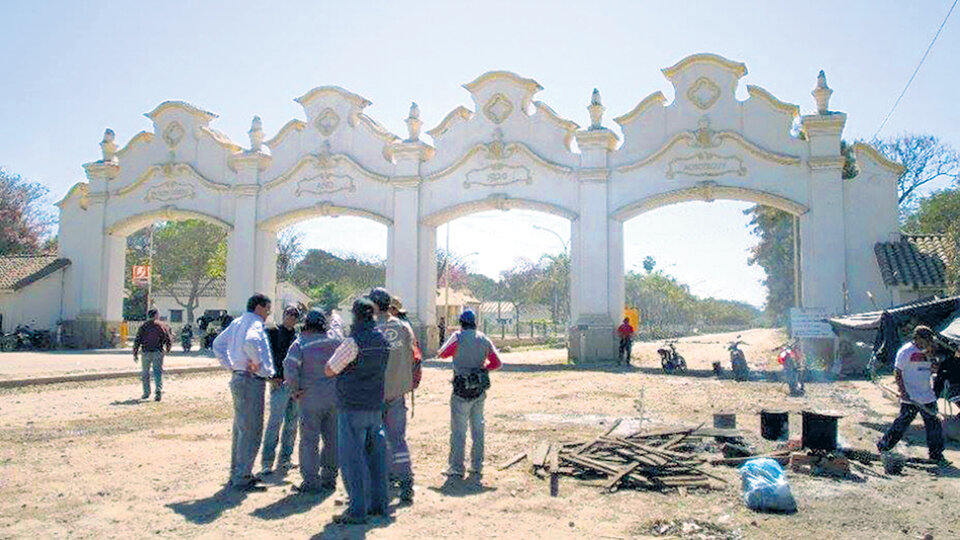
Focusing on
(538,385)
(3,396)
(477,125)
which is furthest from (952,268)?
(3,396)

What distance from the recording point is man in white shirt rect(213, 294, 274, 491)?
6.55 m

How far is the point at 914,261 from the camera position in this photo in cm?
1977

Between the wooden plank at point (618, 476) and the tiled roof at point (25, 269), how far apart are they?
28478mm

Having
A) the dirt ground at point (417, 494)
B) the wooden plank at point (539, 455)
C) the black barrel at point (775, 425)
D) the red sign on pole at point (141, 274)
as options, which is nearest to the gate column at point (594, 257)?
the dirt ground at point (417, 494)

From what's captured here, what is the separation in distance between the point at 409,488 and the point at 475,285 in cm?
7517

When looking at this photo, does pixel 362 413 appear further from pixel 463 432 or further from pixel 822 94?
pixel 822 94

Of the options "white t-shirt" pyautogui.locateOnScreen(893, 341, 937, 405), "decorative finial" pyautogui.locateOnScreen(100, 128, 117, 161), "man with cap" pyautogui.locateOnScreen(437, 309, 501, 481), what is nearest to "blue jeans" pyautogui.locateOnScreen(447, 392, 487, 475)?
"man with cap" pyautogui.locateOnScreen(437, 309, 501, 481)

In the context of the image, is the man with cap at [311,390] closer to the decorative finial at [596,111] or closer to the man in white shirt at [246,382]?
the man in white shirt at [246,382]

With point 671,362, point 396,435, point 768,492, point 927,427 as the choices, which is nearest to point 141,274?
point 671,362

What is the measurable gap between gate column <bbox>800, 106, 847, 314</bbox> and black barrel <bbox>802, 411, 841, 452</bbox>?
14.5m

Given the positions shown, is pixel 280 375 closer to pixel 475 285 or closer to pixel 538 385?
pixel 538 385

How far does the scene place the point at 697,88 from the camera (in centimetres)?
2209

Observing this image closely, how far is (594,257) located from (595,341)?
8.72ft

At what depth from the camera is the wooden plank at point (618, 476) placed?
6621 millimetres
